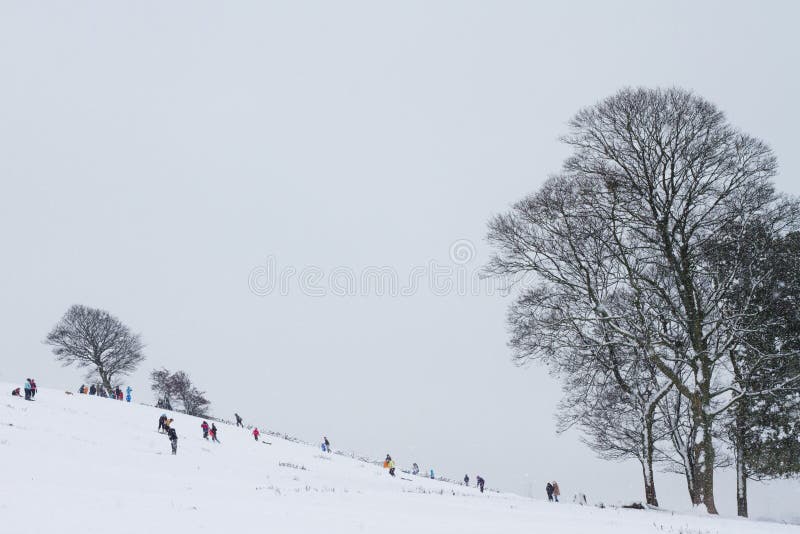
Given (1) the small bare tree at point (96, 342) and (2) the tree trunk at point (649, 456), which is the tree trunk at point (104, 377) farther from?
(2) the tree trunk at point (649, 456)

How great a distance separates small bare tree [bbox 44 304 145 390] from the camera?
59.2 m

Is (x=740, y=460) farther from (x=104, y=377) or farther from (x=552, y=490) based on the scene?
(x=104, y=377)

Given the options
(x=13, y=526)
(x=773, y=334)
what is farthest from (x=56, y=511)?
(x=773, y=334)

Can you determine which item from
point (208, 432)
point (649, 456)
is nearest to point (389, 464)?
point (208, 432)

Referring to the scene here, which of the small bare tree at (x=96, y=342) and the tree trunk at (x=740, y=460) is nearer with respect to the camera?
the tree trunk at (x=740, y=460)

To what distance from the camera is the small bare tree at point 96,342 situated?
59.2 metres

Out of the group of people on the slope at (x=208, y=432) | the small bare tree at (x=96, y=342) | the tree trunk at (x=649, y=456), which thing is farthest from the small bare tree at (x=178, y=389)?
the tree trunk at (x=649, y=456)

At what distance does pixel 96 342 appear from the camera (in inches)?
2349

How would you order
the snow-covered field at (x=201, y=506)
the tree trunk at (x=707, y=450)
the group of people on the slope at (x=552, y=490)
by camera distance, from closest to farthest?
the snow-covered field at (x=201, y=506) → the tree trunk at (x=707, y=450) → the group of people on the slope at (x=552, y=490)

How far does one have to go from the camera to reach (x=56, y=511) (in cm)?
927

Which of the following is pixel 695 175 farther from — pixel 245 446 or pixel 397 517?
pixel 245 446

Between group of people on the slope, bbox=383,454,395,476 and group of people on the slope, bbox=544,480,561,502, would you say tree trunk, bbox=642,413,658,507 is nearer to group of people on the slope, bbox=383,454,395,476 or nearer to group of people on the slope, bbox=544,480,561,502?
group of people on the slope, bbox=544,480,561,502

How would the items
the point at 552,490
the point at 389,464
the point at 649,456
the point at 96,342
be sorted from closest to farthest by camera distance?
the point at 649,456
the point at 552,490
the point at 389,464
the point at 96,342

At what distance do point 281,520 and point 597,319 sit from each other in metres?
10.1
